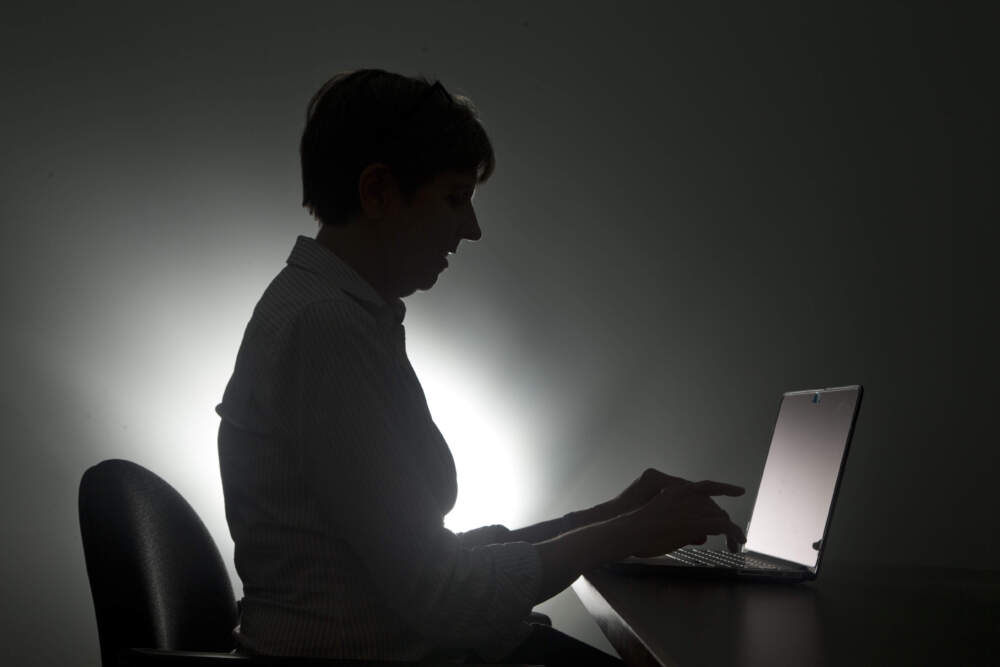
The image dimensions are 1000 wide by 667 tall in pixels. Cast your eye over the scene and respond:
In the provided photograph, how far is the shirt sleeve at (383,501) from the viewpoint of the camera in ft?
2.83

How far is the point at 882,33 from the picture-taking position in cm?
Answer: 205

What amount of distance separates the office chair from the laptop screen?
2.50 feet

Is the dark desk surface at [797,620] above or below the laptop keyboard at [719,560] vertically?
below

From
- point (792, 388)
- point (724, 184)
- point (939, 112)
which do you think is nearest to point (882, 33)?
point (939, 112)

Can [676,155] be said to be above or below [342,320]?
above

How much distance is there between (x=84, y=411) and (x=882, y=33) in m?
1.97

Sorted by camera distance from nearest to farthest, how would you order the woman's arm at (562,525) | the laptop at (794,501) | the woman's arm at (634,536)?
the woman's arm at (634,536), the laptop at (794,501), the woman's arm at (562,525)

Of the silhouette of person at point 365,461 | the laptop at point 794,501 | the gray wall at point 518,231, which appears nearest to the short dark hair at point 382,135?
the silhouette of person at point 365,461

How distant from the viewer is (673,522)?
101 cm

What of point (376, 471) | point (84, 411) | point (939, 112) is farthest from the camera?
point (84, 411)

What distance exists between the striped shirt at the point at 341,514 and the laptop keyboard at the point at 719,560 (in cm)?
51

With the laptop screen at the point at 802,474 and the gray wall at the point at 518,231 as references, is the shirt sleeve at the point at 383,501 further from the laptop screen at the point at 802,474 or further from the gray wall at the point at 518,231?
the gray wall at the point at 518,231

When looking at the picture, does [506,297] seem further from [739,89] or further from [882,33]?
[882,33]

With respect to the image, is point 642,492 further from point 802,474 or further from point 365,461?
point 365,461
